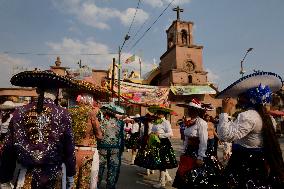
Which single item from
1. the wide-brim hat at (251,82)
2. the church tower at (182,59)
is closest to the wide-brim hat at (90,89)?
the wide-brim hat at (251,82)

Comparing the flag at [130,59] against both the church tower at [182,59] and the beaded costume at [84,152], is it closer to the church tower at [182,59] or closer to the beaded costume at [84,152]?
the church tower at [182,59]

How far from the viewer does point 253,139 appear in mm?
3754

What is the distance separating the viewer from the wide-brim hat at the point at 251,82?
392 centimetres

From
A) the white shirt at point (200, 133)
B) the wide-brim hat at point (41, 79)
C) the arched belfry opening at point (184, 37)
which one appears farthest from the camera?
the arched belfry opening at point (184, 37)

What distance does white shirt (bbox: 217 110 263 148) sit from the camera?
364 cm

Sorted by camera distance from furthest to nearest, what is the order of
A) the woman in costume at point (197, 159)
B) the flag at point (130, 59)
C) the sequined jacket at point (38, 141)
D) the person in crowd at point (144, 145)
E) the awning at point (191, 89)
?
the flag at point (130, 59)
the awning at point (191, 89)
the person in crowd at point (144, 145)
the woman in costume at point (197, 159)
the sequined jacket at point (38, 141)

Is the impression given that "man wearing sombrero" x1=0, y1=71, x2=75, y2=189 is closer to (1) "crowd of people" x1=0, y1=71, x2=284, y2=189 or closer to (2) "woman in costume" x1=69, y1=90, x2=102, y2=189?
(1) "crowd of people" x1=0, y1=71, x2=284, y2=189

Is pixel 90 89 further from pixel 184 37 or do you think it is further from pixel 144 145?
pixel 184 37

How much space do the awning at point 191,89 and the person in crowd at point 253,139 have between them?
1185 inches

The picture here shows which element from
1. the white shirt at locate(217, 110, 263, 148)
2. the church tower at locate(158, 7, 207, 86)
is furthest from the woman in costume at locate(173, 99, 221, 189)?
the church tower at locate(158, 7, 207, 86)

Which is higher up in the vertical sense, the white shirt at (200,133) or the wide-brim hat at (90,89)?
the wide-brim hat at (90,89)

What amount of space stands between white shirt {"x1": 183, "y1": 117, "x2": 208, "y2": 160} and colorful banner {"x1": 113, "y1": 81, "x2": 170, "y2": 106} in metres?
25.7

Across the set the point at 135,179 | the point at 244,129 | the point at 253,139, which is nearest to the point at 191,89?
the point at 135,179

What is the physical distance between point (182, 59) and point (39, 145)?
112ft
